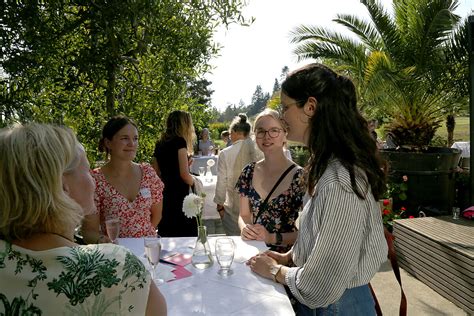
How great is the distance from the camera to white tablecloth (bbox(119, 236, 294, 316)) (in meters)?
1.62

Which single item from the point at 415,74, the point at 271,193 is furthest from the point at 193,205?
the point at 415,74

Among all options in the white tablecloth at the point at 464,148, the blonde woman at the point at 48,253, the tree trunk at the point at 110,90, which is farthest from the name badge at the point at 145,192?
the white tablecloth at the point at 464,148

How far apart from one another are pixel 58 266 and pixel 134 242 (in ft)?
5.30

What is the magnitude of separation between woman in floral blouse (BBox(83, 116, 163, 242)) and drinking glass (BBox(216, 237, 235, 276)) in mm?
1179

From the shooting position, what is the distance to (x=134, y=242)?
2.61m

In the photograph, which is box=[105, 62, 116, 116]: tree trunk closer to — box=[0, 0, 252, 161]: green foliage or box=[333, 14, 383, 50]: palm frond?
box=[0, 0, 252, 161]: green foliage

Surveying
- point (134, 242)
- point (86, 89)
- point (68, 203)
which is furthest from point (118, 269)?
point (86, 89)

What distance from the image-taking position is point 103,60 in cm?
295

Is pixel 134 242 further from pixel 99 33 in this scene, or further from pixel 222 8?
pixel 222 8

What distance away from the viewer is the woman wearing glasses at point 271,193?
2.49 m

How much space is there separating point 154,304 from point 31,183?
54 centimetres

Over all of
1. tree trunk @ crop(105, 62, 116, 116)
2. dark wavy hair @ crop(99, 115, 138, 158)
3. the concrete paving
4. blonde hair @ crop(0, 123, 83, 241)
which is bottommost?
the concrete paving

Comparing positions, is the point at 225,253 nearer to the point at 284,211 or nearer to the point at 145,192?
the point at 284,211

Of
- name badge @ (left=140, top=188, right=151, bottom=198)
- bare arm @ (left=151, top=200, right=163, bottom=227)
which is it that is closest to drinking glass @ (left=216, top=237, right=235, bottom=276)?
name badge @ (left=140, top=188, right=151, bottom=198)
